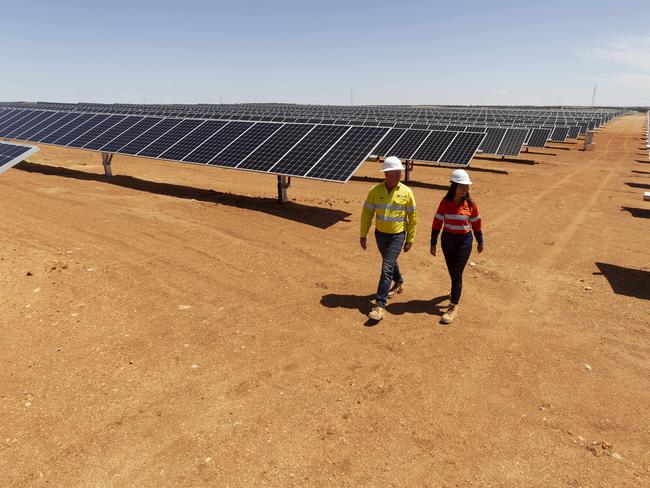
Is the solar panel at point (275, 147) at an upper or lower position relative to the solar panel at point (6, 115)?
lower

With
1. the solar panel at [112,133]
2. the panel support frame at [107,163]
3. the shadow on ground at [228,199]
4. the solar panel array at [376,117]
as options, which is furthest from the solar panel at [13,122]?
the solar panel array at [376,117]

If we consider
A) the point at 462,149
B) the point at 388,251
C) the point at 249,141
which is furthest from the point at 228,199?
the point at 462,149

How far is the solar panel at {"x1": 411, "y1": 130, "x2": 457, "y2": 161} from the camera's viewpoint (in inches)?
760

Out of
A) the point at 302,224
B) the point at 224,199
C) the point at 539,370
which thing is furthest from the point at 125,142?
the point at 539,370

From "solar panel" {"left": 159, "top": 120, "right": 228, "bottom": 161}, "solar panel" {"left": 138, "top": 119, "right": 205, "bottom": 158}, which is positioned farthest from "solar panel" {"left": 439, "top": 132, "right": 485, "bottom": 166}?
"solar panel" {"left": 138, "top": 119, "right": 205, "bottom": 158}

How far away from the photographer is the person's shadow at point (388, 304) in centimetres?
661

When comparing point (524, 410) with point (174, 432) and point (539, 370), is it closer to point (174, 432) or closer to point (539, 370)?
point (539, 370)

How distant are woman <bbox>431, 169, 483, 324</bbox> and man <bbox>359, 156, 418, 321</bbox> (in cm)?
47

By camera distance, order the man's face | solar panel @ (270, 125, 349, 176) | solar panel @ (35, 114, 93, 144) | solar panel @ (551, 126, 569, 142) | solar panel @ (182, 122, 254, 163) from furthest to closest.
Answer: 1. solar panel @ (551, 126, 569, 142)
2. solar panel @ (35, 114, 93, 144)
3. solar panel @ (182, 122, 254, 163)
4. solar panel @ (270, 125, 349, 176)
5. the man's face

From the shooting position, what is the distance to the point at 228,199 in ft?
44.5

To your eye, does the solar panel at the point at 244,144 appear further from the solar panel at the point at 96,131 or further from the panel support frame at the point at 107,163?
the solar panel at the point at 96,131

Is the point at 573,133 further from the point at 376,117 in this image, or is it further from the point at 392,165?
the point at 392,165

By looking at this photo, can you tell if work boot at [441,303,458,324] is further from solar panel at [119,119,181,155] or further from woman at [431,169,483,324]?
solar panel at [119,119,181,155]

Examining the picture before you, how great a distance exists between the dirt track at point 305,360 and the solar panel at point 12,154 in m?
1.54
